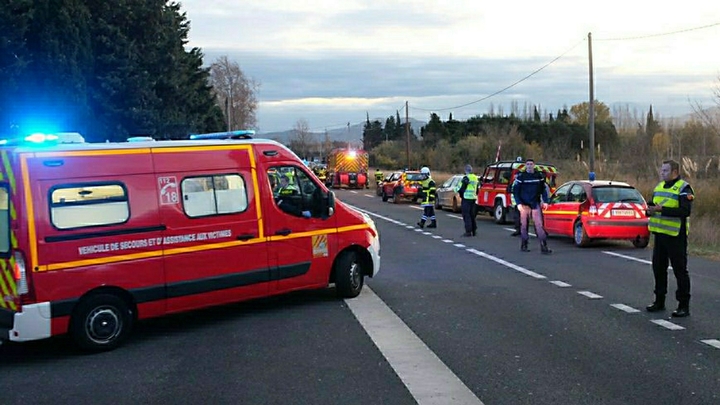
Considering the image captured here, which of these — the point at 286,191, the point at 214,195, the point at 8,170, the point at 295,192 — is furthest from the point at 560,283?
the point at 8,170

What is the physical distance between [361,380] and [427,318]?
8.16 ft

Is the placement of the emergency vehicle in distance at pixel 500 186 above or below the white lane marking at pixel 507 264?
above

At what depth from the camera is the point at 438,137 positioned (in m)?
89.8

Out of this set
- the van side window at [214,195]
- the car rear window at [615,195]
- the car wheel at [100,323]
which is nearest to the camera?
the car wheel at [100,323]

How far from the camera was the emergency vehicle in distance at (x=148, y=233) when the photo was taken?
6863 millimetres

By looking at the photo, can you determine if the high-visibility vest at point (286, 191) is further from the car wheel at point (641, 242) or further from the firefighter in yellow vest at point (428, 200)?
the firefighter in yellow vest at point (428, 200)

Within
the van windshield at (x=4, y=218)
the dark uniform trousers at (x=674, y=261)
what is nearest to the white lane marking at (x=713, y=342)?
the dark uniform trousers at (x=674, y=261)

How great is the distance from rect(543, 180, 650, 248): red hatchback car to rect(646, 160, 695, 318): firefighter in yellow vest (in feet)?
22.3

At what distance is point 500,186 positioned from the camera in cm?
2228

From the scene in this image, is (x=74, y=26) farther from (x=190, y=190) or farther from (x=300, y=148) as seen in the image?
(x=300, y=148)

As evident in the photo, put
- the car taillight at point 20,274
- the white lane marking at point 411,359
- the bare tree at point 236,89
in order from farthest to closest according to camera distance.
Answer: the bare tree at point 236,89, the car taillight at point 20,274, the white lane marking at point 411,359

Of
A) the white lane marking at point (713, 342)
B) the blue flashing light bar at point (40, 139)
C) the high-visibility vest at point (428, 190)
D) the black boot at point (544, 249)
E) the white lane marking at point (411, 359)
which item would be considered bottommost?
the black boot at point (544, 249)

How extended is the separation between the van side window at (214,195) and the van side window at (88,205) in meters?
0.75

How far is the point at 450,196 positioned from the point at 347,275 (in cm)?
1904
